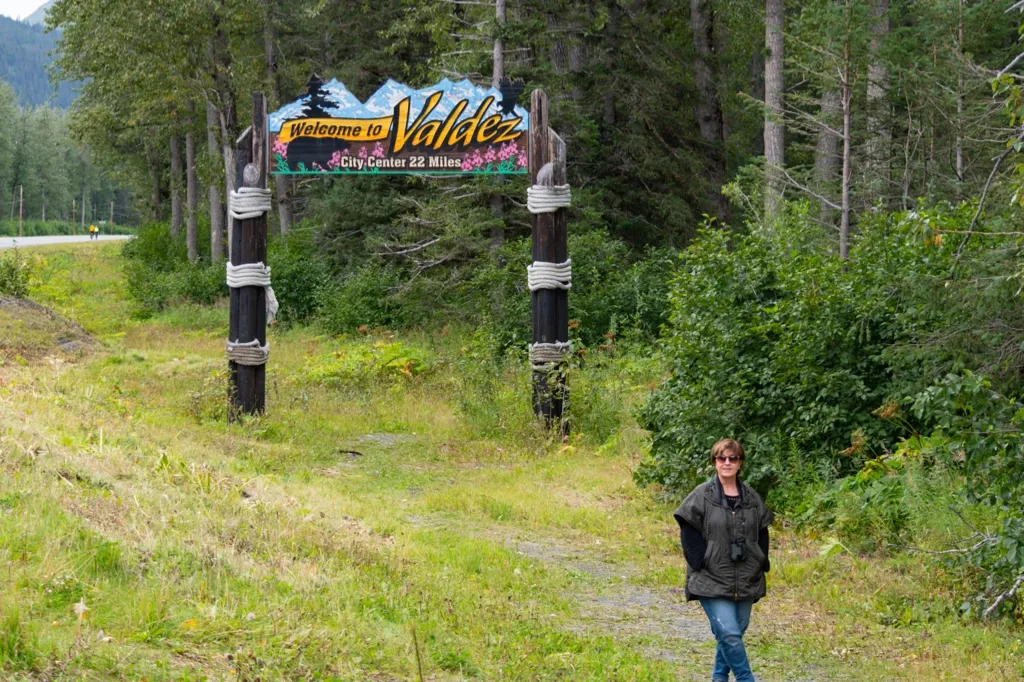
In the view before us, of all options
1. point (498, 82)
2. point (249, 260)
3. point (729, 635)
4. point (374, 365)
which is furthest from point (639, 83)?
point (729, 635)

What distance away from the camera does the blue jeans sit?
6023 millimetres

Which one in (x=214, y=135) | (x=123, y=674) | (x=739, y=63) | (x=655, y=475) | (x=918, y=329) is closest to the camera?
(x=123, y=674)

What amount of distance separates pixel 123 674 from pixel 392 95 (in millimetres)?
10694

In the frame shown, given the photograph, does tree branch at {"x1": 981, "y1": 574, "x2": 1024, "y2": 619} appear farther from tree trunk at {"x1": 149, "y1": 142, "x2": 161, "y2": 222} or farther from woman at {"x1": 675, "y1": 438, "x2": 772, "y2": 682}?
tree trunk at {"x1": 149, "y1": 142, "x2": 161, "y2": 222}

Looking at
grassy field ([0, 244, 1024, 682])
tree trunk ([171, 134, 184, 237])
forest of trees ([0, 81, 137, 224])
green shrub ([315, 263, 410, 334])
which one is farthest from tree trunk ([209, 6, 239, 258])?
forest of trees ([0, 81, 137, 224])

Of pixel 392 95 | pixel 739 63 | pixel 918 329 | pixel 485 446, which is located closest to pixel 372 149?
pixel 392 95

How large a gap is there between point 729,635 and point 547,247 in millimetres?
8931

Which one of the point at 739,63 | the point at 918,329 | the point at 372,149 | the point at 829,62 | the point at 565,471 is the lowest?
the point at 565,471

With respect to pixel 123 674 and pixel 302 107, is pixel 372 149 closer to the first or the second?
pixel 302 107

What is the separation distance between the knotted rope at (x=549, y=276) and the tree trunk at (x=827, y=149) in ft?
13.2

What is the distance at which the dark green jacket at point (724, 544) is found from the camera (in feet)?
20.0

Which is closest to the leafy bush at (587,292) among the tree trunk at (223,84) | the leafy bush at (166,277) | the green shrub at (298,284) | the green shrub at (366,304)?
the green shrub at (366,304)

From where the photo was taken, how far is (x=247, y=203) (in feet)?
47.0

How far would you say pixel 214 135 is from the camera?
3431 cm
